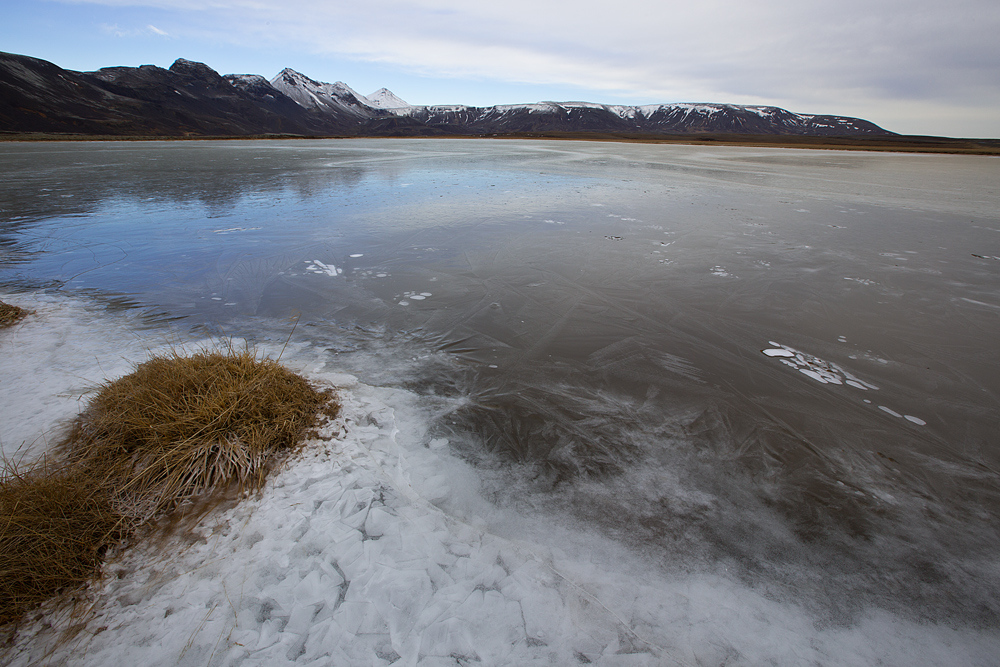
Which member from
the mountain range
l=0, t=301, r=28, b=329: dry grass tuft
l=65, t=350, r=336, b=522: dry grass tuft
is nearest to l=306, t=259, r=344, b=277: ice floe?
l=0, t=301, r=28, b=329: dry grass tuft

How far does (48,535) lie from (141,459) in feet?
1.66

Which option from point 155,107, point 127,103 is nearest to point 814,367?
point 127,103

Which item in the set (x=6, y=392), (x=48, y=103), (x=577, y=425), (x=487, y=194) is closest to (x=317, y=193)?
(x=487, y=194)

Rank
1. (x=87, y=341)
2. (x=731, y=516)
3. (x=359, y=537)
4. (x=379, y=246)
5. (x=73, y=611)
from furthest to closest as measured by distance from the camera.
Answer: (x=379, y=246) → (x=87, y=341) → (x=731, y=516) → (x=359, y=537) → (x=73, y=611)

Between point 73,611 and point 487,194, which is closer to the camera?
point 73,611

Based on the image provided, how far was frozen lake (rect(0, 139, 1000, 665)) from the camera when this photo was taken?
72.6 inches

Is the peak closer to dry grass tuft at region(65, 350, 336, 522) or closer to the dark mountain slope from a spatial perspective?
the dark mountain slope

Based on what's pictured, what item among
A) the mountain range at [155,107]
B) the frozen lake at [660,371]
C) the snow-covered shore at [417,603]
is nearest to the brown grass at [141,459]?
the snow-covered shore at [417,603]

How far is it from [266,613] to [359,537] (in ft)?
1.37

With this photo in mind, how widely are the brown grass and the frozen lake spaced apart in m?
0.46

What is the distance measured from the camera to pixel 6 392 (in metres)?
2.74

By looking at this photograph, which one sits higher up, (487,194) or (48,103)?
(48,103)

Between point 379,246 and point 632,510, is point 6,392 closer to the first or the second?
point 632,510

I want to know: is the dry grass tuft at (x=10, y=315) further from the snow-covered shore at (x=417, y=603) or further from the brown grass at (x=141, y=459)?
the snow-covered shore at (x=417, y=603)
